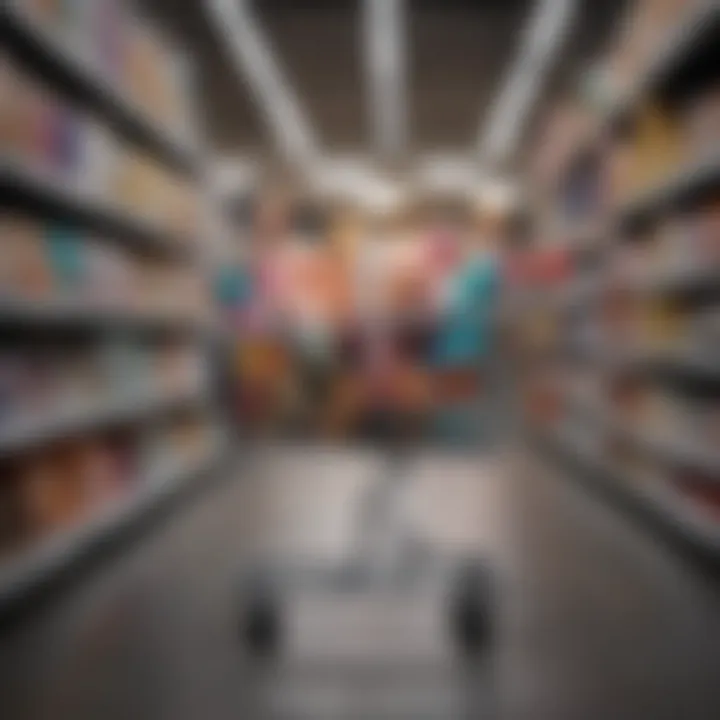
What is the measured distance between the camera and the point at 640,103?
441 centimetres

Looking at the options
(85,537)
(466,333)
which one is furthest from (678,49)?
(85,537)

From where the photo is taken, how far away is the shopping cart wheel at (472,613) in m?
2.74

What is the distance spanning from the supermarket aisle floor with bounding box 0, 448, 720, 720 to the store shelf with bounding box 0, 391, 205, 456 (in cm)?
41

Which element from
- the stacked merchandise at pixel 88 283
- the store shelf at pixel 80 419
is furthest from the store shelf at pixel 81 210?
the store shelf at pixel 80 419

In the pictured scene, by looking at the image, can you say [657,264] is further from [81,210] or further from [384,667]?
[384,667]

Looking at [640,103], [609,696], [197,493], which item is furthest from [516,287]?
[197,493]

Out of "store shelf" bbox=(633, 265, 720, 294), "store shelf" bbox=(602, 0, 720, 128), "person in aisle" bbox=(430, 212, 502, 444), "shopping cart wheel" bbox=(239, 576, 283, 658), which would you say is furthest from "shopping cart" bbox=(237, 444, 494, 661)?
"store shelf" bbox=(602, 0, 720, 128)

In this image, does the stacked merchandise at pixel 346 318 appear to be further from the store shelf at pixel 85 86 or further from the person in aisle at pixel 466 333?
the store shelf at pixel 85 86

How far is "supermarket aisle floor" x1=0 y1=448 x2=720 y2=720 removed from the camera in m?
2.28

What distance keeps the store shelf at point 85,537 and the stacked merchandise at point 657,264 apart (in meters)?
1.49

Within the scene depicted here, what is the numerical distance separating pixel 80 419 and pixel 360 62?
1.29 meters

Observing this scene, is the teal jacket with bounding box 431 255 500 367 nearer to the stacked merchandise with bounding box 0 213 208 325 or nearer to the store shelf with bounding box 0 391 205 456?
the stacked merchandise with bounding box 0 213 208 325

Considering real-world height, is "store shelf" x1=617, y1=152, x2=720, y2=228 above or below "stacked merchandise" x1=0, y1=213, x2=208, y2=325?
above

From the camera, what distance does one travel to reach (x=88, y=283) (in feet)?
11.9
